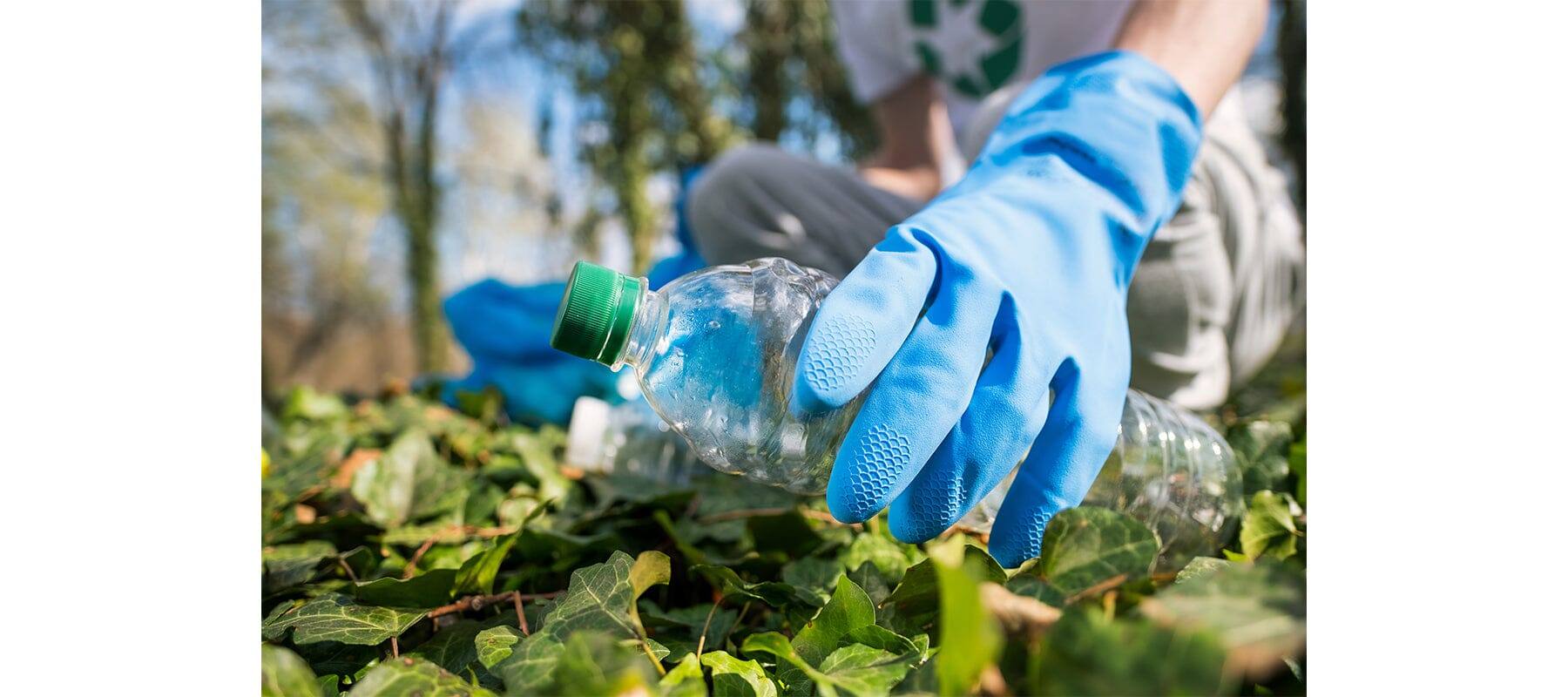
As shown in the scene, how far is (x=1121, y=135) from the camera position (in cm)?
93

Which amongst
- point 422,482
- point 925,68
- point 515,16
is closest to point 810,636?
point 422,482

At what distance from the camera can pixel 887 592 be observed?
0.63 meters

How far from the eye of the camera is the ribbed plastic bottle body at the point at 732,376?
80 centimetres

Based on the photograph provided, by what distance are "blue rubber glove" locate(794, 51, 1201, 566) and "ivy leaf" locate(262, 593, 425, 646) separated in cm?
34

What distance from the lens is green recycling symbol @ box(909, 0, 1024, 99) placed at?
209 centimetres

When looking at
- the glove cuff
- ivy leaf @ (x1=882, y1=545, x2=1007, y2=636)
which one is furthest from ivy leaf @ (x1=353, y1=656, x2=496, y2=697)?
the glove cuff

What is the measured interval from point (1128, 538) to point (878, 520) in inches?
21.0

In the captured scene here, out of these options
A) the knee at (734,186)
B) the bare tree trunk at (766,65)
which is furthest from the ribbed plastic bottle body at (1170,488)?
the bare tree trunk at (766,65)

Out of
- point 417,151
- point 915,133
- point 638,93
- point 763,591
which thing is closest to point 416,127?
point 417,151

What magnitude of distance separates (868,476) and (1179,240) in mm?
1086

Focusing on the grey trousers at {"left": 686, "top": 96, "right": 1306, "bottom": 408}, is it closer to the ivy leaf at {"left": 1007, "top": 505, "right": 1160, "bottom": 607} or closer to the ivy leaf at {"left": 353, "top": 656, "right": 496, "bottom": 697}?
the ivy leaf at {"left": 1007, "top": 505, "right": 1160, "bottom": 607}

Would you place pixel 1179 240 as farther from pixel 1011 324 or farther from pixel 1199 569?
pixel 1199 569

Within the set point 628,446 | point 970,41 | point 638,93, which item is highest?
point 638,93

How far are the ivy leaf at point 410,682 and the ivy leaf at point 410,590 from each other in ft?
0.60
